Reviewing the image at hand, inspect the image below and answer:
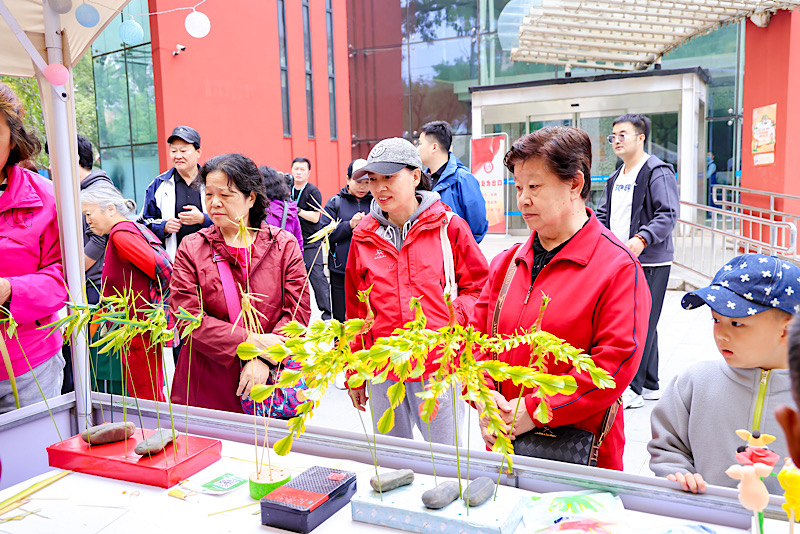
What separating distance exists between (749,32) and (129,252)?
9.53 m

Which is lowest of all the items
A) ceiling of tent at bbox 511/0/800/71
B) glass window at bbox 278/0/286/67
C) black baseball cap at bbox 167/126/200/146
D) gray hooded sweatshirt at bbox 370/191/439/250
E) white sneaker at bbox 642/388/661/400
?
white sneaker at bbox 642/388/661/400

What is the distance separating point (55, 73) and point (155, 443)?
3.71 ft

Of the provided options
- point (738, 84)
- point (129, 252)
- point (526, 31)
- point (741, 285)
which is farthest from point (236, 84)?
point (741, 285)

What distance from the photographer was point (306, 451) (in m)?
1.69

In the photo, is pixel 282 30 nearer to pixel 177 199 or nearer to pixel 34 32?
pixel 177 199

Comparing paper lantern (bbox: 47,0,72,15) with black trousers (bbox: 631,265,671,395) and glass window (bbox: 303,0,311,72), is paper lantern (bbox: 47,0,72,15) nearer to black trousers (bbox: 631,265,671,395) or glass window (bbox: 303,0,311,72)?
black trousers (bbox: 631,265,671,395)

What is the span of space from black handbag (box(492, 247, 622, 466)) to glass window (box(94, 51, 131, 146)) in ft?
37.7

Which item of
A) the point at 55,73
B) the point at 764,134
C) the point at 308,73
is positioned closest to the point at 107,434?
the point at 55,73

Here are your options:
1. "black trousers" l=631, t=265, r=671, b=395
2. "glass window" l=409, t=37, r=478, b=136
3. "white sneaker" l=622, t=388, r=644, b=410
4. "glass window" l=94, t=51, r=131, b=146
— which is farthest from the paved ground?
"glass window" l=409, t=37, r=478, b=136

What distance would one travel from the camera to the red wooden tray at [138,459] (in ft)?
5.01

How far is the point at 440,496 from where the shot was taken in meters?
1.27

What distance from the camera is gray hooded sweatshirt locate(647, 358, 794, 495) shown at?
5.20 ft

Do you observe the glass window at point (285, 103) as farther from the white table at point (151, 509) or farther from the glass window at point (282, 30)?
the white table at point (151, 509)

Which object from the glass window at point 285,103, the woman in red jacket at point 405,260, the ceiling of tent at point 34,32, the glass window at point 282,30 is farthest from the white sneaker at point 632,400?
the glass window at point 282,30
